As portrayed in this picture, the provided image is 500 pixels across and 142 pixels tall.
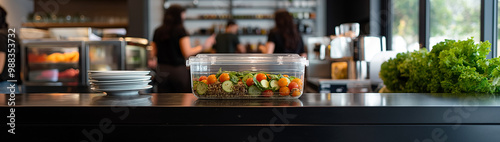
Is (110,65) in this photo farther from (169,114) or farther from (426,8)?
(426,8)

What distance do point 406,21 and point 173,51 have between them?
9.10 ft

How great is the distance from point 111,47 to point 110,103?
9.21 ft

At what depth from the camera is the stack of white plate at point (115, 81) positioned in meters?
1.19

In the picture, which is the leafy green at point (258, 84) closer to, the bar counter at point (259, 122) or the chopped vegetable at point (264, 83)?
the chopped vegetable at point (264, 83)

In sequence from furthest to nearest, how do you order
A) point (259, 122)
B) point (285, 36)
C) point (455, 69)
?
point (285, 36)
point (455, 69)
point (259, 122)

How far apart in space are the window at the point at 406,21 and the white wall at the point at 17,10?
5.47m

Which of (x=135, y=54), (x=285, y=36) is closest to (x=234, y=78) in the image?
(x=285, y=36)

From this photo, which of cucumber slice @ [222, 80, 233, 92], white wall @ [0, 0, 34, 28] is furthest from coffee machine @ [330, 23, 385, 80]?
white wall @ [0, 0, 34, 28]

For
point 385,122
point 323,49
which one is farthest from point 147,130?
point 323,49

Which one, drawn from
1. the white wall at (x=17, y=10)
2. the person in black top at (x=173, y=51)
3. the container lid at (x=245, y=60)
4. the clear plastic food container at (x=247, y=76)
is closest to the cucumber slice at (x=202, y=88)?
the clear plastic food container at (x=247, y=76)

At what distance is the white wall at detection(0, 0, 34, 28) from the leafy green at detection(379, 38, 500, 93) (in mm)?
5719

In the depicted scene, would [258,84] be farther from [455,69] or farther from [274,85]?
[455,69]

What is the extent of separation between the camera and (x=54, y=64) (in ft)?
11.7

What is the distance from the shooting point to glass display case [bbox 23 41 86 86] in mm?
3520
